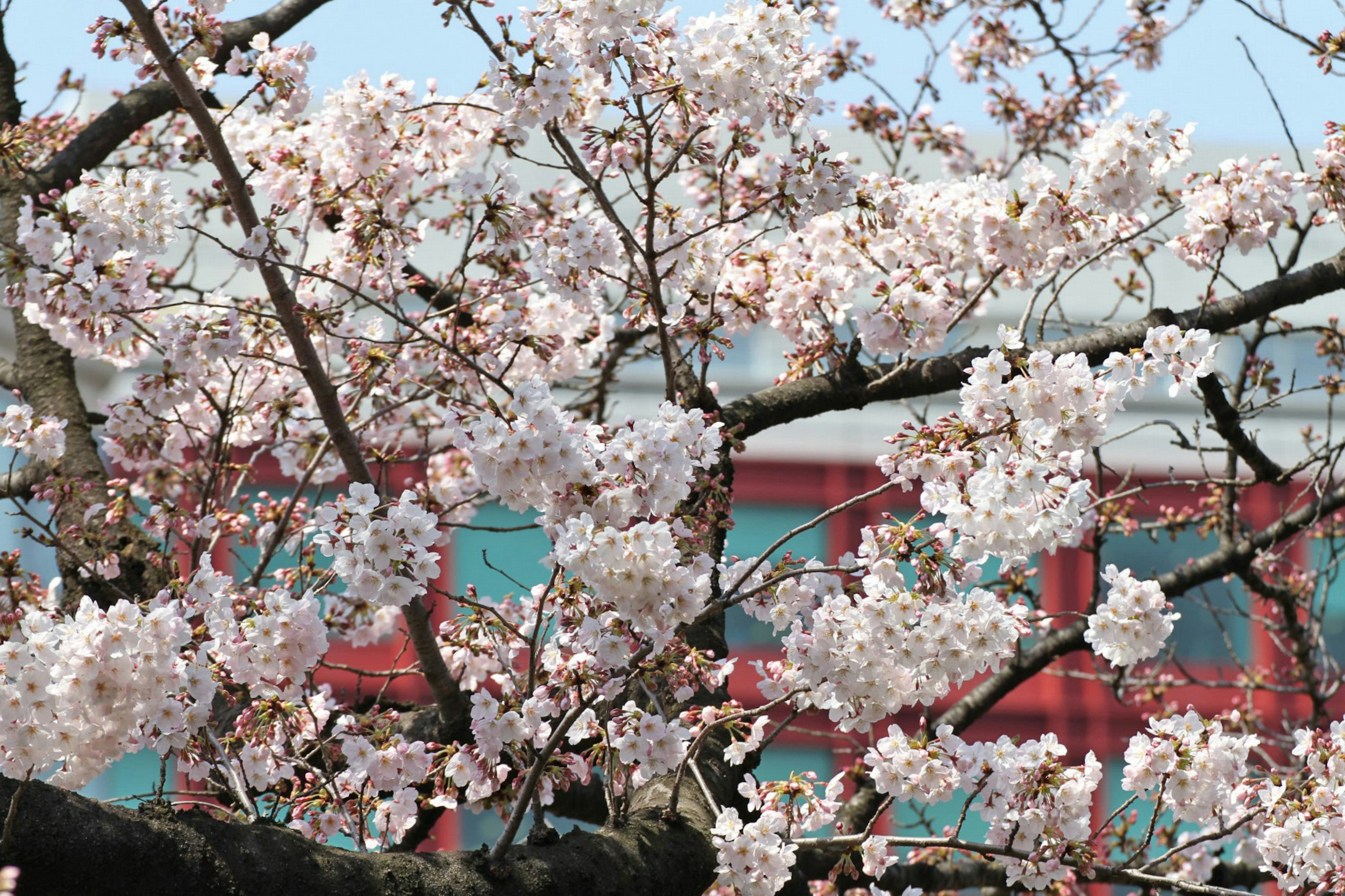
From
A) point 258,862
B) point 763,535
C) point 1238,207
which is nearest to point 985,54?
point 1238,207

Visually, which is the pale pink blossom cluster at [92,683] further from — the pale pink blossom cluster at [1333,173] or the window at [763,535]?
the window at [763,535]

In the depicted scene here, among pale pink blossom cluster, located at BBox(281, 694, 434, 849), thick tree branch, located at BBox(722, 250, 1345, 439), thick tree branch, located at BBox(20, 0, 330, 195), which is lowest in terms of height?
pale pink blossom cluster, located at BBox(281, 694, 434, 849)

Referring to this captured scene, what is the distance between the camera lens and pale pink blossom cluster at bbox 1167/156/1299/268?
13.0 feet

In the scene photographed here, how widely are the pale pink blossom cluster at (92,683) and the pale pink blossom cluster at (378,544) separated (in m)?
0.36

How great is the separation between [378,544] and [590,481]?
42cm

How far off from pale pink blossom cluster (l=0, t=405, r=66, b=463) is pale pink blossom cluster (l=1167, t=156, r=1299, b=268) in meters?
3.33

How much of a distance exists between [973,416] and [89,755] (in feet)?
6.38

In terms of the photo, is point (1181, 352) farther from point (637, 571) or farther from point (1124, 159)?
point (637, 571)

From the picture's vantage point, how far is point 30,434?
149 inches

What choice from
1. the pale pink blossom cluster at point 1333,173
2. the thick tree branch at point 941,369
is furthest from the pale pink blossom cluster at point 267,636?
the pale pink blossom cluster at point 1333,173

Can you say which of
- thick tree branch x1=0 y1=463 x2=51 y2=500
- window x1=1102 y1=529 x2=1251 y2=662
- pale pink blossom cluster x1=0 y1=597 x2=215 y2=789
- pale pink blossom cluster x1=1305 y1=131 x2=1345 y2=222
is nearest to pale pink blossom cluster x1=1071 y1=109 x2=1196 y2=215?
pale pink blossom cluster x1=1305 y1=131 x2=1345 y2=222

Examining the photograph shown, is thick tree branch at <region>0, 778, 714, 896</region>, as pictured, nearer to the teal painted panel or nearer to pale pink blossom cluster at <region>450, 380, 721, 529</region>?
pale pink blossom cluster at <region>450, 380, 721, 529</region>

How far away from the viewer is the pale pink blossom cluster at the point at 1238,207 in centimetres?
396

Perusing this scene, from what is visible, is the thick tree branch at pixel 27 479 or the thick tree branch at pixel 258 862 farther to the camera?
the thick tree branch at pixel 27 479
